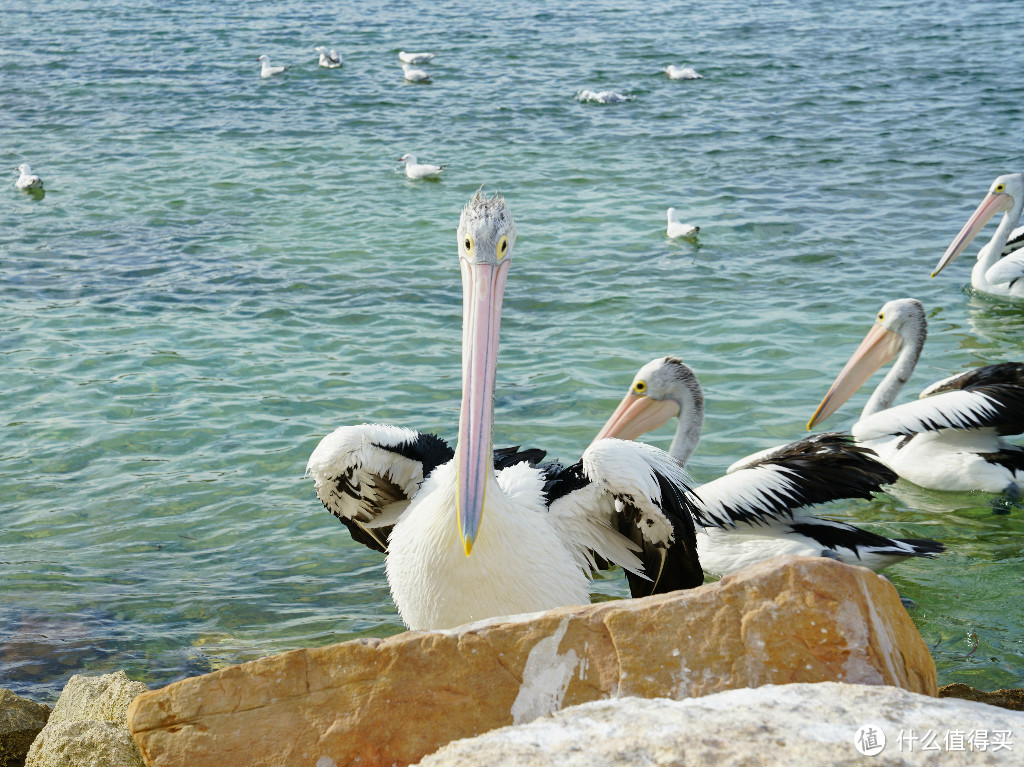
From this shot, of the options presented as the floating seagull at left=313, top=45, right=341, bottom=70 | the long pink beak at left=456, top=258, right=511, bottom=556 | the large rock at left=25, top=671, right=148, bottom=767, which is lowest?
the large rock at left=25, top=671, right=148, bottom=767

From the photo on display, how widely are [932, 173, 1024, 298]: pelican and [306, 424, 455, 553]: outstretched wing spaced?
5.18 metres

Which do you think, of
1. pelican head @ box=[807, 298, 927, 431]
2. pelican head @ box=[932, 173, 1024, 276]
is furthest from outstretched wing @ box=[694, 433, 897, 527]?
pelican head @ box=[932, 173, 1024, 276]

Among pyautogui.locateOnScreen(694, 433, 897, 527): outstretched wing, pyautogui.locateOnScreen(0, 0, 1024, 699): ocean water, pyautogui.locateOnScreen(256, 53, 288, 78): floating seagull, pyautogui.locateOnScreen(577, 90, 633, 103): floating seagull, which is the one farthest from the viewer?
pyautogui.locateOnScreen(256, 53, 288, 78): floating seagull

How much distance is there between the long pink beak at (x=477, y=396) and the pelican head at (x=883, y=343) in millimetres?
3168

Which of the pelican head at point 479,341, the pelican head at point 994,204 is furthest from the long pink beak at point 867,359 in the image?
the pelican head at point 479,341

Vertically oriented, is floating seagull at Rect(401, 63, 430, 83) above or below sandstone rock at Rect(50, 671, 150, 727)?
above

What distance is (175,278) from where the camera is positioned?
7652 millimetres

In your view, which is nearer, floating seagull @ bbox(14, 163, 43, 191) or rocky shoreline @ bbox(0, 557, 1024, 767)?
rocky shoreline @ bbox(0, 557, 1024, 767)

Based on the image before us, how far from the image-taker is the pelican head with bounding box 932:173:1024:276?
764cm

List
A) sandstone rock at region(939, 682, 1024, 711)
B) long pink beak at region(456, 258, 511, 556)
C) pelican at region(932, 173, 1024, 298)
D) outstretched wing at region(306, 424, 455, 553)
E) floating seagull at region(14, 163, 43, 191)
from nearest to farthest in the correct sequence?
sandstone rock at region(939, 682, 1024, 711)
long pink beak at region(456, 258, 511, 556)
outstretched wing at region(306, 424, 455, 553)
pelican at region(932, 173, 1024, 298)
floating seagull at region(14, 163, 43, 191)

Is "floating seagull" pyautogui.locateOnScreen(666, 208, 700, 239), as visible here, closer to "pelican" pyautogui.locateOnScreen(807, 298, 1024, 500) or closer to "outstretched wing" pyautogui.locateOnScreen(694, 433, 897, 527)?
"pelican" pyautogui.locateOnScreen(807, 298, 1024, 500)

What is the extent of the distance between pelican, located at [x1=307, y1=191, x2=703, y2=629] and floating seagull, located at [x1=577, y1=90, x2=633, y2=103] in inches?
369

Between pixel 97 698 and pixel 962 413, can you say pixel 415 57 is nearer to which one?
pixel 962 413

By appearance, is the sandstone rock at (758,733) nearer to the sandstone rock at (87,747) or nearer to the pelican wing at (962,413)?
the sandstone rock at (87,747)
